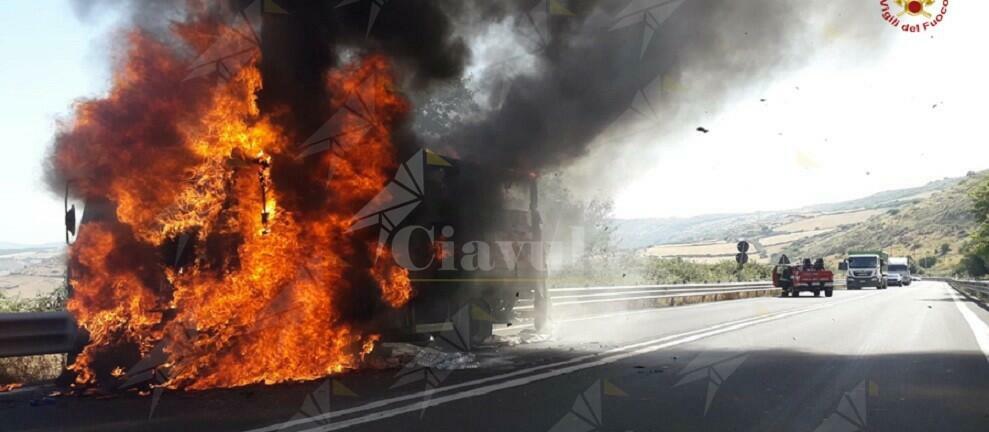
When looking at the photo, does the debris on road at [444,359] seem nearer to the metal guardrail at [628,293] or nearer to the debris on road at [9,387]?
the metal guardrail at [628,293]

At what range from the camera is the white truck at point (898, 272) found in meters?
63.5

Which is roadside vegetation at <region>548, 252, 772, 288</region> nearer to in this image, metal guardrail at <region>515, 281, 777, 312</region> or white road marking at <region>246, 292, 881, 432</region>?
metal guardrail at <region>515, 281, 777, 312</region>

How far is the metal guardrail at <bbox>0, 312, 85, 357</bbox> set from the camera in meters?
7.98

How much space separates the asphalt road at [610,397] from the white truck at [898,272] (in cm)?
5794

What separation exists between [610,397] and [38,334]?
641 centimetres

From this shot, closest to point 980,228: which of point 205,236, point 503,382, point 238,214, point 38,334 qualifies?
point 503,382

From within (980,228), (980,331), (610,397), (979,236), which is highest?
(980,228)

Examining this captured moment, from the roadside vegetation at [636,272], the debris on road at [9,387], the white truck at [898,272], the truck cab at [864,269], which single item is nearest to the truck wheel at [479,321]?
the debris on road at [9,387]

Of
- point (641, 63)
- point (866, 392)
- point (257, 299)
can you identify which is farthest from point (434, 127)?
point (866, 392)

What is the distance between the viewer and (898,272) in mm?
64375

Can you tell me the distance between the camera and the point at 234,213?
26.1 feet

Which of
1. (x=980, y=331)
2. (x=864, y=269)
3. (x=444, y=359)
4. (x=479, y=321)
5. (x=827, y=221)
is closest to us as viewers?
(x=444, y=359)

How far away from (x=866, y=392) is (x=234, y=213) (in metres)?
6.98

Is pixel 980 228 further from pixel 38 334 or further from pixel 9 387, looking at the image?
pixel 9 387
